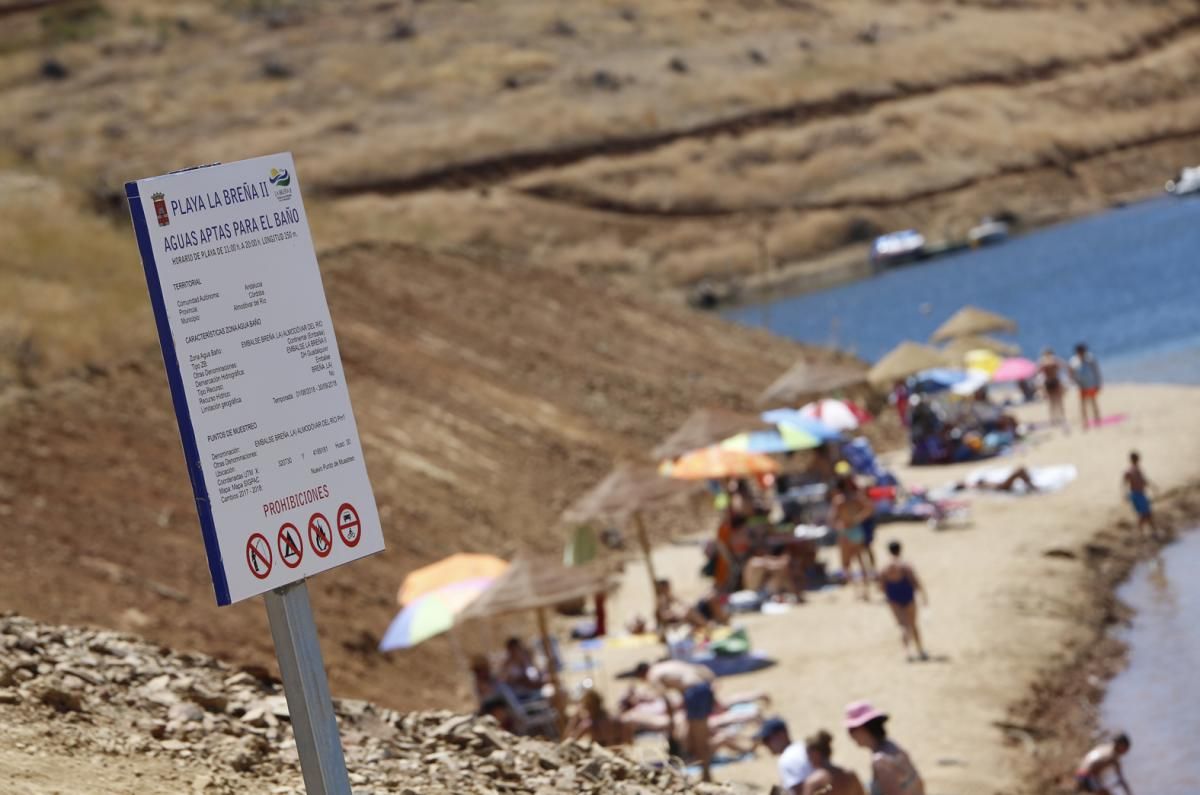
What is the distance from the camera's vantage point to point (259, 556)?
5.00m

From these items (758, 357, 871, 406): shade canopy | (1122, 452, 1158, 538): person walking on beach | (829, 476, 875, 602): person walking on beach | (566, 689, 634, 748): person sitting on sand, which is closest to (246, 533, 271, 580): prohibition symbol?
(566, 689, 634, 748): person sitting on sand

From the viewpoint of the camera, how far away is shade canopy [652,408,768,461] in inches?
817

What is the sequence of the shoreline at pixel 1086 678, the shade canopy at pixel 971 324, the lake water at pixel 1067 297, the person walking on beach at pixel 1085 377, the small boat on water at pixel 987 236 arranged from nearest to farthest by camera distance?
the shoreline at pixel 1086 678, the person walking on beach at pixel 1085 377, the shade canopy at pixel 971 324, the lake water at pixel 1067 297, the small boat on water at pixel 987 236

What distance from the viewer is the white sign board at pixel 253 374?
489 centimetres

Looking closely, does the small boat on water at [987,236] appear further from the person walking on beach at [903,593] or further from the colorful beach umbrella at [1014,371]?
the person walking on beach at [903,593]

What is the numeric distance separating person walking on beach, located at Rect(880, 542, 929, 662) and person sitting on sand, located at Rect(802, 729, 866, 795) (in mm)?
5851

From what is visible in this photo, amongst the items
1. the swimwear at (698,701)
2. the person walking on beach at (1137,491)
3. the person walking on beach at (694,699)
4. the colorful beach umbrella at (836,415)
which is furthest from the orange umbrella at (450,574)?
the colorful beach umbrella at (836,415)

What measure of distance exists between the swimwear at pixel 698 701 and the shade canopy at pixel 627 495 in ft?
17.3

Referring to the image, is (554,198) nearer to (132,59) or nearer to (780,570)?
(132,59)

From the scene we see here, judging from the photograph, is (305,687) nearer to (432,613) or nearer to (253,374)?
(253,374)

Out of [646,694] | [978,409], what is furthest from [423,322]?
[646,694]

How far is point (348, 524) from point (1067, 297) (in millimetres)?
53854

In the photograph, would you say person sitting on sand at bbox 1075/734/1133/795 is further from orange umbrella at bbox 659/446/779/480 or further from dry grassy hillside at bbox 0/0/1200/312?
dry grassy hillside at bbox 0/0/1200/312

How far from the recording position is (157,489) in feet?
70.5
